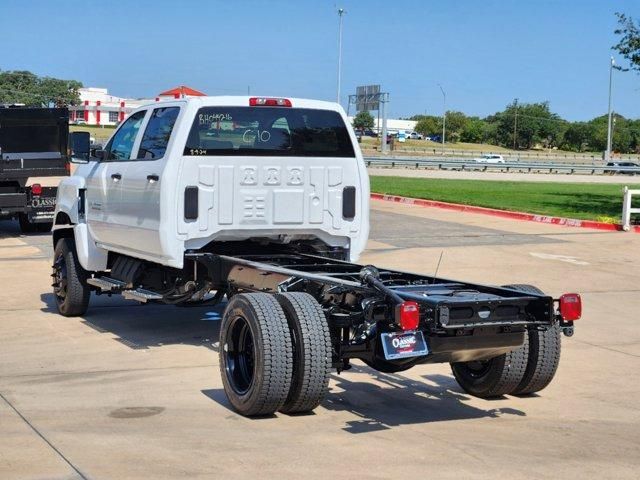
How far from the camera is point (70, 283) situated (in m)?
10.9

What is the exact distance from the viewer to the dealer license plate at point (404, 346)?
6.49 meters

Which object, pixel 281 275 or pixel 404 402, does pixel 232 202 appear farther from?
pixel 404 402

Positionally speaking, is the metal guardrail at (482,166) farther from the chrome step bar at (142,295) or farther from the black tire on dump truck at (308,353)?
the black tire on dump truck at (308,353)

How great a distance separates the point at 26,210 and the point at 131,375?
11.2m

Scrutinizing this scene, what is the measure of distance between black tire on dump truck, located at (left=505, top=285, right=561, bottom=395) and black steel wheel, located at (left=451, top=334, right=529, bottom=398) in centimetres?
5

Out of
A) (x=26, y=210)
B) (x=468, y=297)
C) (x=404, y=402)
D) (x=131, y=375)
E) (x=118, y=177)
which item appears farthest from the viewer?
(x=26, y=210)

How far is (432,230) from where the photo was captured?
2106 centimetres

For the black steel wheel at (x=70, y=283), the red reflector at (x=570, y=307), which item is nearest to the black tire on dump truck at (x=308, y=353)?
the red reflector at (x=570, y=307)

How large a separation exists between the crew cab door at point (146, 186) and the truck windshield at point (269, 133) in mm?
344

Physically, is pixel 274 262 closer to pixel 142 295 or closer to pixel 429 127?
pixel 142 295

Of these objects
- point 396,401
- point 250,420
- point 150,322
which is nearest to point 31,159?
point 150,322

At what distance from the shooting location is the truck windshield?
899 centimetres

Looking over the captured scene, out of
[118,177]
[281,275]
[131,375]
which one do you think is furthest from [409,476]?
[118,177]

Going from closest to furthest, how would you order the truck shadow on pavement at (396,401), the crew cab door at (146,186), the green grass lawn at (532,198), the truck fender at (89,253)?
the truck shadow on pavement at (396,401)
the crew cab door at (146,186)
the truck fender at (89,253)
the green grass lawn at (532,198)
